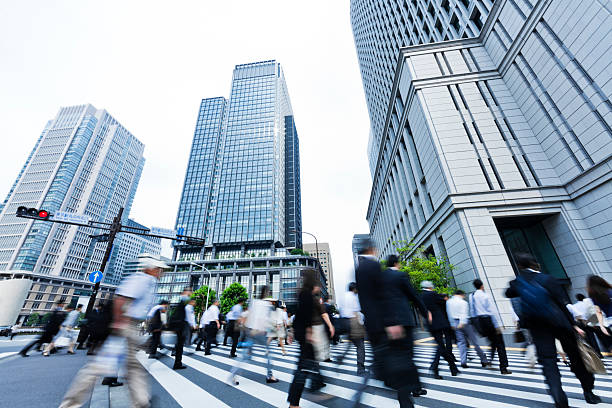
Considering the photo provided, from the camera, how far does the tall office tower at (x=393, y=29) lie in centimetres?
2052

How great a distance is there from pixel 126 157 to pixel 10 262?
54657 mm

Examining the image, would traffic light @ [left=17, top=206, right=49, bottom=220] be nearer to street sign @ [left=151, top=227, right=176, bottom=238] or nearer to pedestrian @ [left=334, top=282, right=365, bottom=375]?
street sign @ [left=151, top=227, right=176, bottom=238]

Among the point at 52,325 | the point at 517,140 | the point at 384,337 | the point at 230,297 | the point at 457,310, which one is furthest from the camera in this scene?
the point at 230,297

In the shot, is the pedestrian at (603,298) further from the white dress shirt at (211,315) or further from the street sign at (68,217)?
the street sign at (68,217)

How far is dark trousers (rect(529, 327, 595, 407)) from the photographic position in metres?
2.82

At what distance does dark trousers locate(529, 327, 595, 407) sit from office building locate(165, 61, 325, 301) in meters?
57.8

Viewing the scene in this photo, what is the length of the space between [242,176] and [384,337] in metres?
74.0

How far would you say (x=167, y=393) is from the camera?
387cm

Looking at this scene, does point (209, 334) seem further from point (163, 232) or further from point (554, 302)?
point (554, 302)

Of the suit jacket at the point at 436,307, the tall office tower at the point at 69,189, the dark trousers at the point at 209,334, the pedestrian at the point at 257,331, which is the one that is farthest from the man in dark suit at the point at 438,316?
the tall office tower at the point at 69,189

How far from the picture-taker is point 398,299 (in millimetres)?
2592

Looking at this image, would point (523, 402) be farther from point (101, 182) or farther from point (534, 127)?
point (101, 182)

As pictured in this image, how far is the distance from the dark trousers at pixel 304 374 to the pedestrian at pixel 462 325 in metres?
4.16

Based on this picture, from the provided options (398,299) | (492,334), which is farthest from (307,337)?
(492,334)
